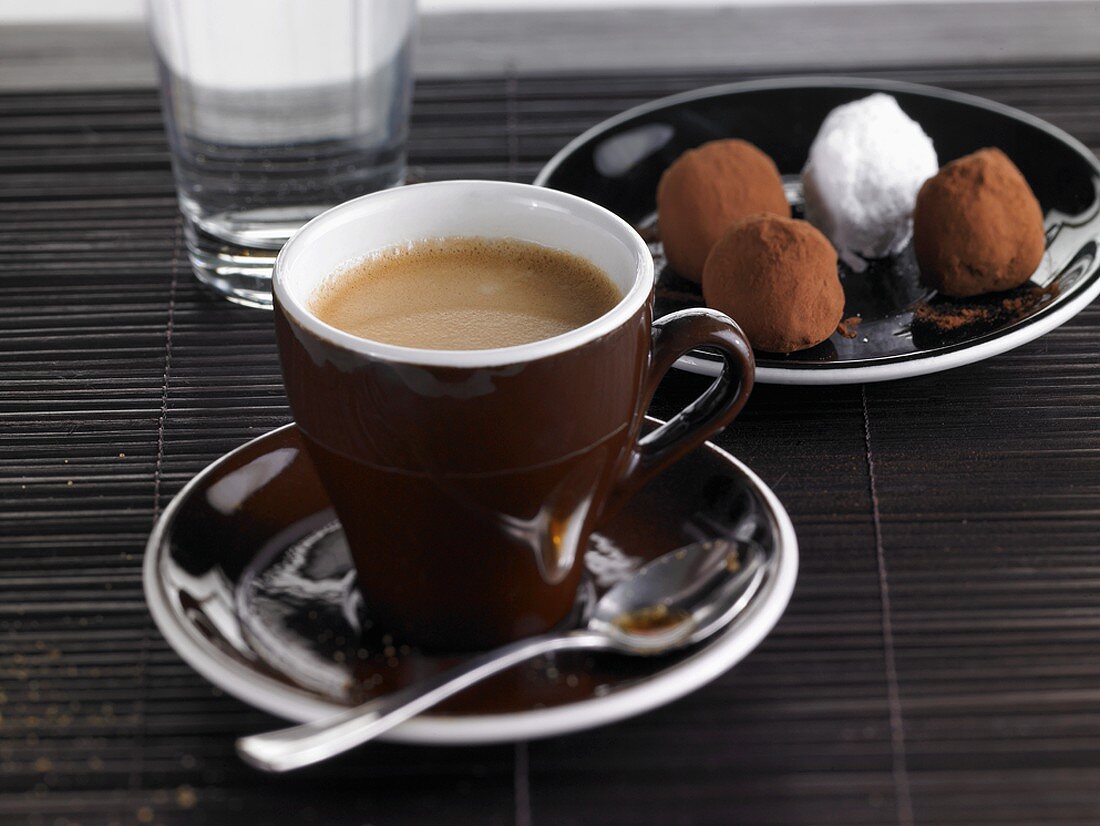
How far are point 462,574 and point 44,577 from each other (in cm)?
22

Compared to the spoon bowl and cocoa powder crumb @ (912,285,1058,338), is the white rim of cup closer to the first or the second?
the spoon bowl

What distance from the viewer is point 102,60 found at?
1.17 meters

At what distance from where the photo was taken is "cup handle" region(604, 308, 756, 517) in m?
0.55

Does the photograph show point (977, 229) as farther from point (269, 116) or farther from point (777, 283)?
point (269, 116)

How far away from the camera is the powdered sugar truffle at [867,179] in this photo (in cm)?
84

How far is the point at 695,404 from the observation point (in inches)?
23.2

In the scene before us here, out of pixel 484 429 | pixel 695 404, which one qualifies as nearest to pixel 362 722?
pixel 484 429

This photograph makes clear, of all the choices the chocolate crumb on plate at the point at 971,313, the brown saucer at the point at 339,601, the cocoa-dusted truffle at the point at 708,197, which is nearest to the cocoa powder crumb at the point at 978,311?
the chocolate crumb on plate at the point at 971,313

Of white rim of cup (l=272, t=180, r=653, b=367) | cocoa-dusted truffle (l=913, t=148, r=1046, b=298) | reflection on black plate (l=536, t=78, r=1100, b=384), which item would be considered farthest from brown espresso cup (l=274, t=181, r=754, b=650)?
cocoa-dusted truffle (l=913, t=148, r=1046, b=298)

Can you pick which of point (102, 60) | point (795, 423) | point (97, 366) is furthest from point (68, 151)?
point (795, 423)

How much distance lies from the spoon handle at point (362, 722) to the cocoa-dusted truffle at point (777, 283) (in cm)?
29

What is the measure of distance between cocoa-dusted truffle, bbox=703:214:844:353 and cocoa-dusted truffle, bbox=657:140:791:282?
2.2 inches

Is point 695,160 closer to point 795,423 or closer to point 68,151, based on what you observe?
point 795,423

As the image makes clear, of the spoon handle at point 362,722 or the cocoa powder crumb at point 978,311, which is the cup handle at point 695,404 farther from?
the cocoa powder crumb at point 978,311
